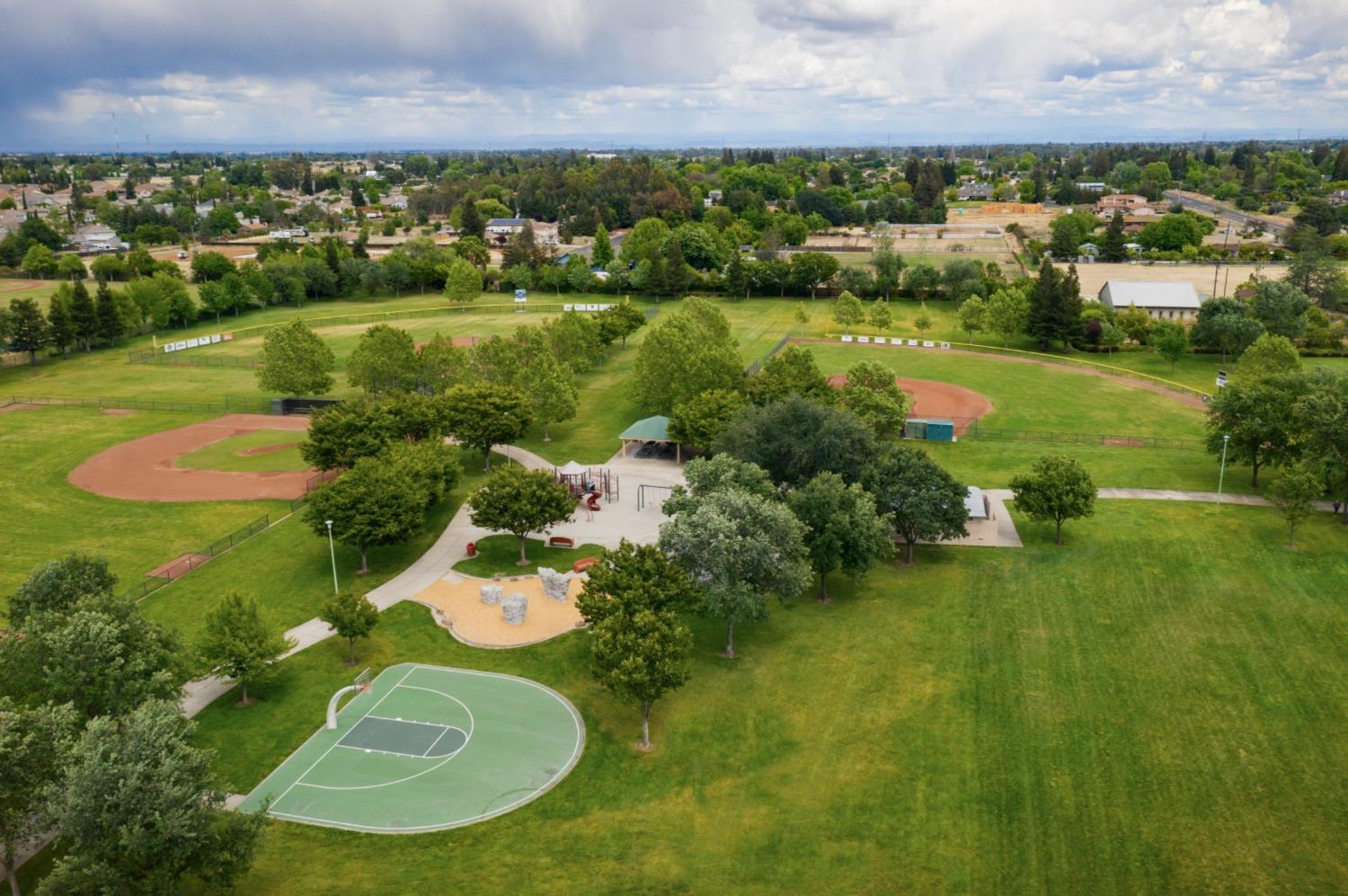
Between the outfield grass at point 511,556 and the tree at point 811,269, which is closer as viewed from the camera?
the outfield grass at point 511,556

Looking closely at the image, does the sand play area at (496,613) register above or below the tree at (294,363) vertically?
below

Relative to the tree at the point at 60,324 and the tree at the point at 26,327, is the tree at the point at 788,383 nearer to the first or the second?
the tree at the point at 26,327

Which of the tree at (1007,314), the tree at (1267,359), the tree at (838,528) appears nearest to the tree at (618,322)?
the tree at (1007,314)

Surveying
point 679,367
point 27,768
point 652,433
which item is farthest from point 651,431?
point 27,768

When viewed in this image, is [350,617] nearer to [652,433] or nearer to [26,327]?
[652,433]

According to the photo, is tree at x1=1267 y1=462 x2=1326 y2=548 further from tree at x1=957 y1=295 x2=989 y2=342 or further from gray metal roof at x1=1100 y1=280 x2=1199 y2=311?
gray metal roof at x1=1100 y1=280 x2=1199 y2=311

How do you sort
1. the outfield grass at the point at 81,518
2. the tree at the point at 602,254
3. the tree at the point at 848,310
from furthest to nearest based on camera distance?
the tree at the point at 602,254 < the tree at the point at 848,310 < the outfield grass at the point at 81,518
